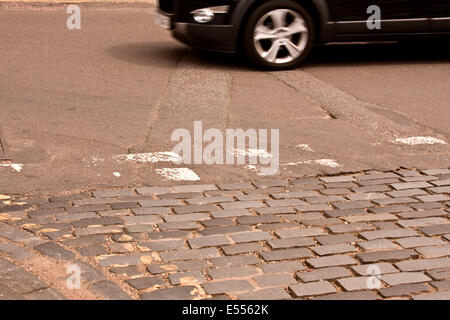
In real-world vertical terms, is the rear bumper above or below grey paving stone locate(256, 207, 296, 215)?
above

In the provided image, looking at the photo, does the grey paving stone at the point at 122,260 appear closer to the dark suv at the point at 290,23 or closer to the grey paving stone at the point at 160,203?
the grey paving stone at the point at 160,203

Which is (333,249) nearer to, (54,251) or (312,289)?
(312,289)

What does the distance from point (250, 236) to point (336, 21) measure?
18.2 feet

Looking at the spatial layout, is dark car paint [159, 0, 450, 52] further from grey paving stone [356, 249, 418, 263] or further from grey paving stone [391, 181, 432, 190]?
grey paving stone [356, 249, 418, 263]

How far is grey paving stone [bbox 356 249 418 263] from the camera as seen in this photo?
4.75 meters

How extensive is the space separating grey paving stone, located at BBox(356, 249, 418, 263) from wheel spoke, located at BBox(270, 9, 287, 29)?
5.48 meters

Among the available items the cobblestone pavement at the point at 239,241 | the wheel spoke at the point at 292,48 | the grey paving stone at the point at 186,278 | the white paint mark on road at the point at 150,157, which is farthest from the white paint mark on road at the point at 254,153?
the wheel spoke at the point at 292,48

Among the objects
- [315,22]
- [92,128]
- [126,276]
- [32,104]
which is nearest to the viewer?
[126,276]

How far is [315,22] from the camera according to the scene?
1011 centimetres

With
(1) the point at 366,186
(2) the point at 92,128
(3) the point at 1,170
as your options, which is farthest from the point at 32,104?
(1) the point at 366,186

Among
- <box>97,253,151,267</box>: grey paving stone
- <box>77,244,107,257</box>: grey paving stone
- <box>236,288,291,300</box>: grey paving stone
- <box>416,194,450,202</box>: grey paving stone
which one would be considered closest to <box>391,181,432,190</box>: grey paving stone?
<box>416,194,450,202</box>: grey paving stone

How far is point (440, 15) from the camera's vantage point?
10.3m

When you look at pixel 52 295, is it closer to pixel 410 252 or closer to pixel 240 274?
pixel 240 274

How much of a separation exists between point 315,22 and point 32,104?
3679 millimetres
